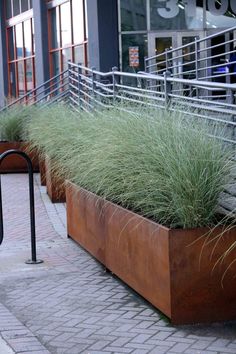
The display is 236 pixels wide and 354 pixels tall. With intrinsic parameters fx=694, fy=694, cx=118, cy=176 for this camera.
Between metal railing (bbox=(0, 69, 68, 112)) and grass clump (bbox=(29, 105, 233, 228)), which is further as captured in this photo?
metal railing (bbox=(0, 69, 68, 112))

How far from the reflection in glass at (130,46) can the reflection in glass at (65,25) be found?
304 centimetres

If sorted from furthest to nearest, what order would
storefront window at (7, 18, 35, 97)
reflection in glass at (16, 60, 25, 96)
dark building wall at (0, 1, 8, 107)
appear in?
dark building wall at (0, 1, 8, 107)
reflection in glass at (16, 60, 25, 96)
storefront window at (7, 18, 35, 97)

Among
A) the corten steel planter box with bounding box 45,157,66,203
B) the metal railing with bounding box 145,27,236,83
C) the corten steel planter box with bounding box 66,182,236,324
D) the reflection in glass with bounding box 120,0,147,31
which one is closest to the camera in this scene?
the corten steel planter box with bounding box 66,182,236,324

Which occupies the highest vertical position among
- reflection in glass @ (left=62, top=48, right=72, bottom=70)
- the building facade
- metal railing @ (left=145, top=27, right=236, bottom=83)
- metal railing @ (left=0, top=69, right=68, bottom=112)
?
→ the building facade

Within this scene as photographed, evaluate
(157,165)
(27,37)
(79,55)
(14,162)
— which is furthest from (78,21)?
(157,165)

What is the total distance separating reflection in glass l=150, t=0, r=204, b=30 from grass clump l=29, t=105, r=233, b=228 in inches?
610

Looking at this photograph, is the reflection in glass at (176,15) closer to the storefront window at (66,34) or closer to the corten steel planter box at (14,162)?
the storefront window at (66,34)

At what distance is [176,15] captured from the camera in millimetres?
22719

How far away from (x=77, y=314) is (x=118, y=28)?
55.8ft

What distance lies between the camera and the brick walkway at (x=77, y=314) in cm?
503

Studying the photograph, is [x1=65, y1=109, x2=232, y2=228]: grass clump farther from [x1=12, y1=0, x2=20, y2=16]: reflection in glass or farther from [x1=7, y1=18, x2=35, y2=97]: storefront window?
[x1=12, y1=0, x2=20, y2=16]: reflection in glass

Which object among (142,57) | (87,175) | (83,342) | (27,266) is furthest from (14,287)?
(142,57)

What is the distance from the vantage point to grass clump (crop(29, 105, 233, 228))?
5.51m

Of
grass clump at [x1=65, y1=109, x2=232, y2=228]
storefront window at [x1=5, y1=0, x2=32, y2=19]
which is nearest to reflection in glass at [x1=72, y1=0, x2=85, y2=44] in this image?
storefront window at [x1=5, y1=0, x2=32, y2=19]
